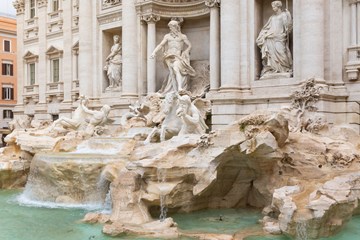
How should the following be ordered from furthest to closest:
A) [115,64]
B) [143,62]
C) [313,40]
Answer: [115,64] → [143,62] → [313,40]

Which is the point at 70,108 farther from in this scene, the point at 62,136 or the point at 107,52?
the point at 62,136

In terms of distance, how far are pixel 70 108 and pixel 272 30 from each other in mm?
11492

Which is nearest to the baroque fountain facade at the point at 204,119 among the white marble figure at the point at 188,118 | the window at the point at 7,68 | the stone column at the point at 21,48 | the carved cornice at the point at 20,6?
the white marble figure at the point at 188,118

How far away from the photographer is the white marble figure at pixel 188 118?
1212cm

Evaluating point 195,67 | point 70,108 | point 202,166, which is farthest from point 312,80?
point 70,108

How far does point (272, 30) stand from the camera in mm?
14766

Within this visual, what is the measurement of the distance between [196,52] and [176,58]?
6.52 ft

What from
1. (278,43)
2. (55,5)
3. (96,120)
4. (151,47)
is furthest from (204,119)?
(55,5)

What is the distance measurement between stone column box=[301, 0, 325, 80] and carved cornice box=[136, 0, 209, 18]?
17.4 ft

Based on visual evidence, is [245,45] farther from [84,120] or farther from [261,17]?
[84,120]

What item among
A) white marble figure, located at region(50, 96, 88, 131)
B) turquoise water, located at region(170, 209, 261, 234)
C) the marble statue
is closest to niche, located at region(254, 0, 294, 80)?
the marble statue

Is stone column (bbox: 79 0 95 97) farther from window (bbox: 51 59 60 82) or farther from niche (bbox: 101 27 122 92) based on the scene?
window (bbox: 51 59 60 82)

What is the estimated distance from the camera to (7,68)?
4134 cm

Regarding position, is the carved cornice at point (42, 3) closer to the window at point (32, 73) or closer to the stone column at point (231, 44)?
the window at point (32, 73)
